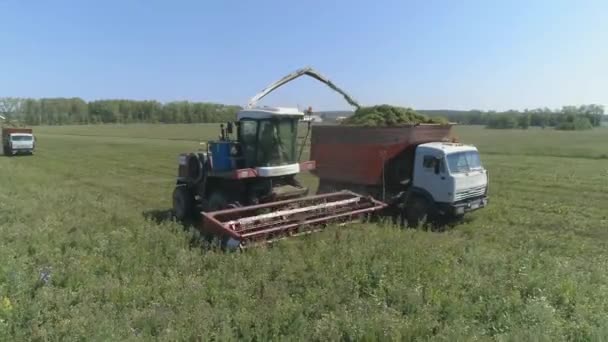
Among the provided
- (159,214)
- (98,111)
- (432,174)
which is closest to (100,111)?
(98,111)

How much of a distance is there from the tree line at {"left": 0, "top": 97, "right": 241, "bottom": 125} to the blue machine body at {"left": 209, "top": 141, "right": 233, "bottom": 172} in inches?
4444

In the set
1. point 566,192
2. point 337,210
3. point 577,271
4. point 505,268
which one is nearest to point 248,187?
point 337,210

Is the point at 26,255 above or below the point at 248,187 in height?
below

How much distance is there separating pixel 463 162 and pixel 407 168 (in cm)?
161

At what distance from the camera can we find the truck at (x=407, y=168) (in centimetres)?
1138

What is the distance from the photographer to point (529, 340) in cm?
464

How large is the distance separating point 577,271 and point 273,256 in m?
5.04

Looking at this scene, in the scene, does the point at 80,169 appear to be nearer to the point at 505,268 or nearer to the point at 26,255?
the point at 26,255

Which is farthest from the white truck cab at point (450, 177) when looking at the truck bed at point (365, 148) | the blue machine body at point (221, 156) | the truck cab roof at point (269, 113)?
the blue machine body at point (221, 156)

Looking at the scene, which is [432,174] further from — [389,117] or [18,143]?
[18,143]

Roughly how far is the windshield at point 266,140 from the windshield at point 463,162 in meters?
3.99

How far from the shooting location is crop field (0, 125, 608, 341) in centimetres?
512

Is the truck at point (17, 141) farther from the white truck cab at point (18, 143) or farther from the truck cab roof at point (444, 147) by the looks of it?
the truck cab roof at point (444, 147)

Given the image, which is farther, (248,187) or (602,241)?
(248,187)
